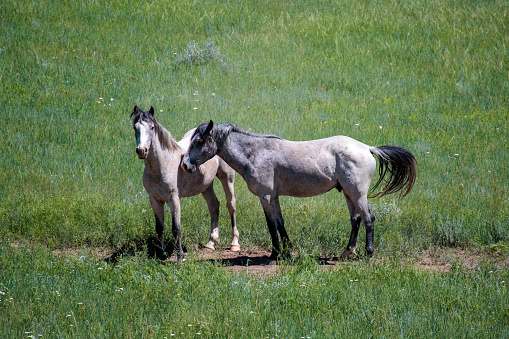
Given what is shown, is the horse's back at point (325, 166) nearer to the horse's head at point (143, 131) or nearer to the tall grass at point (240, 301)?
the tall grass at point (240, 301)

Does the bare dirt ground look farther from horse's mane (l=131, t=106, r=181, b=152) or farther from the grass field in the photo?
horse's mane (l=131, t=106, r=181, b=152)

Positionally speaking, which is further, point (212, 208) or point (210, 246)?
point (212, 208)

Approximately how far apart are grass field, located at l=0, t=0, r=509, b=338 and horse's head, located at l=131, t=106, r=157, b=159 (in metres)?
1.49

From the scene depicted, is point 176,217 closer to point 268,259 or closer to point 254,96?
point 268,259

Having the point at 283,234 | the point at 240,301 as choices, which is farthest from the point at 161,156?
the point at 240,301

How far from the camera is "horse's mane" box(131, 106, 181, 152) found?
6695 mm

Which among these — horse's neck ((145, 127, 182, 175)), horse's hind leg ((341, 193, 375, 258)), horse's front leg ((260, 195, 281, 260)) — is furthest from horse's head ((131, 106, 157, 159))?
horse's hind leg ((341, 193, 375, 258))

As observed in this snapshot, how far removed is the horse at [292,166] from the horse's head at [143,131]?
784 mm

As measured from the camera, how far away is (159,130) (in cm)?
704

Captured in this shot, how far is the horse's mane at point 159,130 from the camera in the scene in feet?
22.0

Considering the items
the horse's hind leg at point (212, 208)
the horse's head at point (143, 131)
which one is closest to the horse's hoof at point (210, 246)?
the horse's hind leg at point (212, 208)

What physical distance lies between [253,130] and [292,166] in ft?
15.6

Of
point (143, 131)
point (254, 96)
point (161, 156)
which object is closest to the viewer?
point (143, 131)

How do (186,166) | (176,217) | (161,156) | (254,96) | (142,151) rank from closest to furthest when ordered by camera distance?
(142,151)
(186,166)
(161,156)
(176,217)
(254,96)
